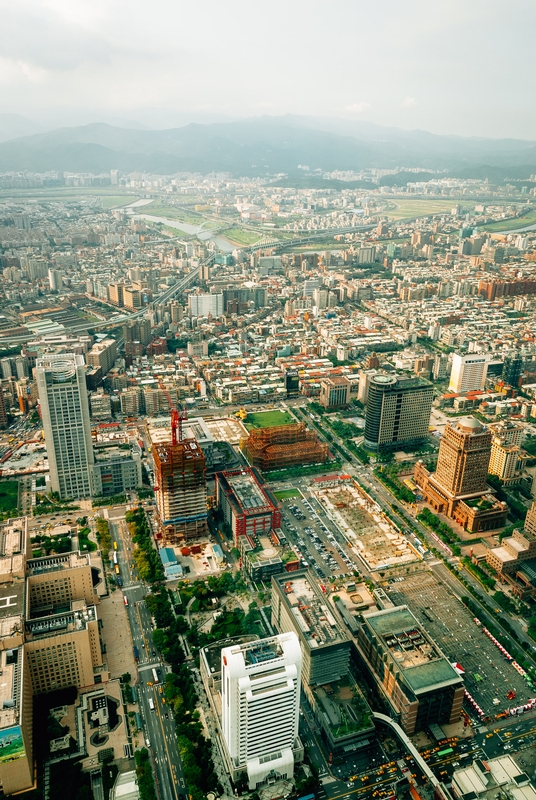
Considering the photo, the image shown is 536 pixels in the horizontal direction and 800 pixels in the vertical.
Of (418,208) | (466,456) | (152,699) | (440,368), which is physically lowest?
(152,699)

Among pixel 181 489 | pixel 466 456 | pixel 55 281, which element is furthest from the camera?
pixel 55 281

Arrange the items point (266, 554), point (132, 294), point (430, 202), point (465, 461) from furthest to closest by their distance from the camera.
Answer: point (430, 202) < point (132, 294) < point (465, 461) < point (266, 554)

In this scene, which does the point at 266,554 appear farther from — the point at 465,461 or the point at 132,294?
the point at 132,294

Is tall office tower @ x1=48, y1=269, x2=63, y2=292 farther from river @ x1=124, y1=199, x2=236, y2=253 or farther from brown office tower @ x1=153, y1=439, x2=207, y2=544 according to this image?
brown office tower @ x1=153, y1=439, x2=207, y2=544

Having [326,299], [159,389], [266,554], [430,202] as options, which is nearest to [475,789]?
[266,554]

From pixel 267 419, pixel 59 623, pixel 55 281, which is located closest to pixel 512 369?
pixel 267 419

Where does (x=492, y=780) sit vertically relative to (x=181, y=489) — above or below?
below

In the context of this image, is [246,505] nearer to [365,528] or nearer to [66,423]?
[365,528]
